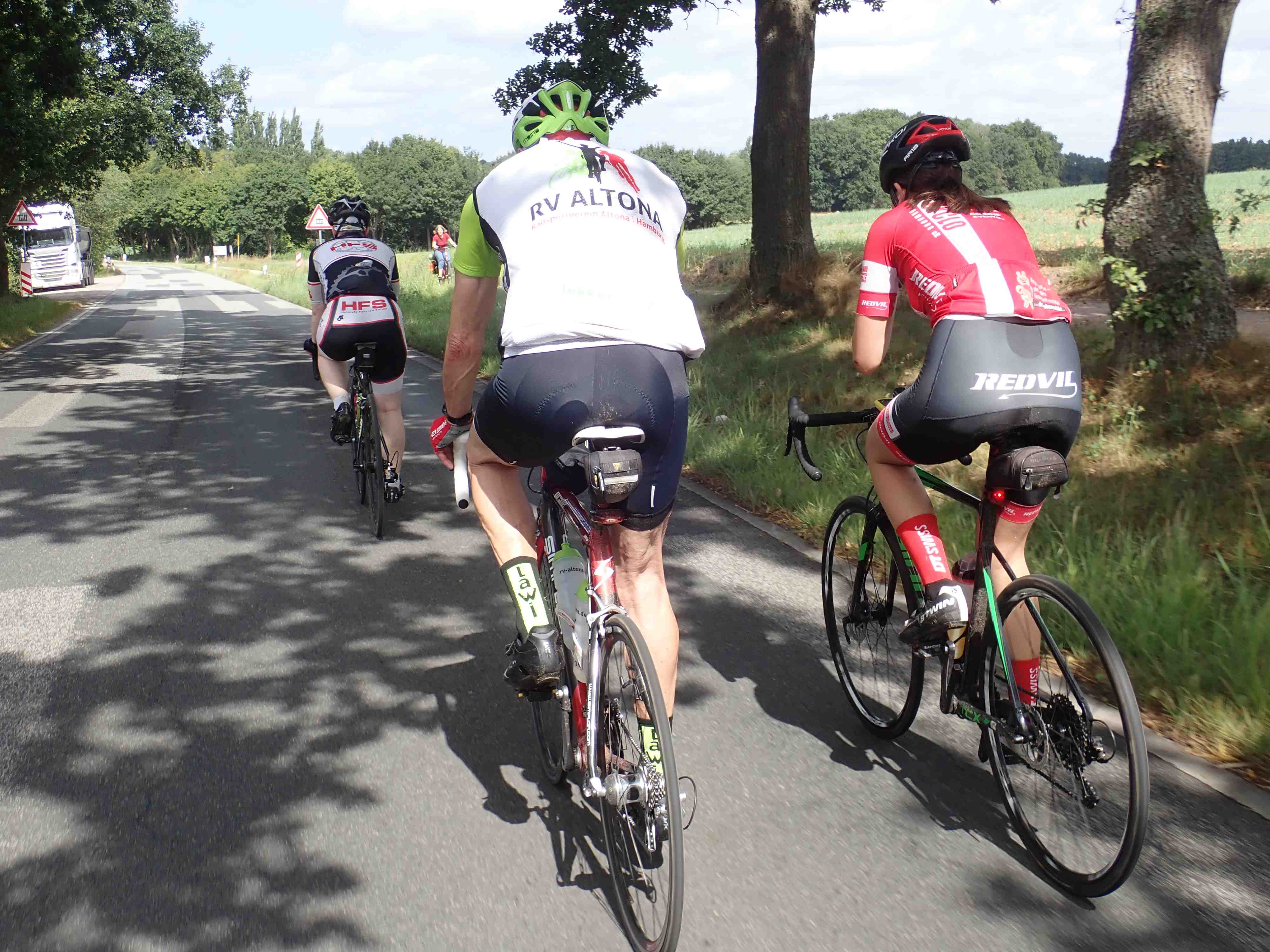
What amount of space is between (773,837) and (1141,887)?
96 cm

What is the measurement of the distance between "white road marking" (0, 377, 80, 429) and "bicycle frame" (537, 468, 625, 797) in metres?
8.95

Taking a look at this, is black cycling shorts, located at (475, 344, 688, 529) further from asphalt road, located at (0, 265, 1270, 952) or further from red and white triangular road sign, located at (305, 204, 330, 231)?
red and white triangular road sign, located at (305, 204, 330, 231)

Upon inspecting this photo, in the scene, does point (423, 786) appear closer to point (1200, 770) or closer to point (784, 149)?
point (1200, 770)

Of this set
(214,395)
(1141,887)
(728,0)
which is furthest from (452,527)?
(728,0)

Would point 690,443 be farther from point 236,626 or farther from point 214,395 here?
point 214,395

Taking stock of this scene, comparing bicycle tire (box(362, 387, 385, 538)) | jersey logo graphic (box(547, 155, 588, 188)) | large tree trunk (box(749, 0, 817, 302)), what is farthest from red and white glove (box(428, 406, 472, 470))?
large tree trunk (box(749, 0, 817, 302))

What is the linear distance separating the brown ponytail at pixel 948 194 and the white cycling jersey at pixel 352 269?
438 centimetres

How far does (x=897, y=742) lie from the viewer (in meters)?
3.80

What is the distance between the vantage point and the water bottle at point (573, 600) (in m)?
2.88

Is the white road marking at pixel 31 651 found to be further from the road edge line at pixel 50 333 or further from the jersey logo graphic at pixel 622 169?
the road edge line at pixel 50 333

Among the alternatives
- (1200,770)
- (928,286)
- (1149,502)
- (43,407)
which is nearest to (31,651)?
(928,286)

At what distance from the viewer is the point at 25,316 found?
24344 millimetres

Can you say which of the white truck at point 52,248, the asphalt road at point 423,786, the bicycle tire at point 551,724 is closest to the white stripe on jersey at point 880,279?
the bicycle tire at point 551,724

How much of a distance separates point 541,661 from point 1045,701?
53.2 inches
